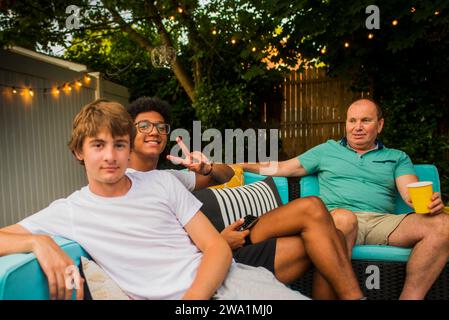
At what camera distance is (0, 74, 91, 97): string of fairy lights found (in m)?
4.32

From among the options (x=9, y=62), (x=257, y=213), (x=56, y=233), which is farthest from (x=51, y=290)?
(x=9, y=62)

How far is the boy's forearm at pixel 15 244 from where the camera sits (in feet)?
3.92

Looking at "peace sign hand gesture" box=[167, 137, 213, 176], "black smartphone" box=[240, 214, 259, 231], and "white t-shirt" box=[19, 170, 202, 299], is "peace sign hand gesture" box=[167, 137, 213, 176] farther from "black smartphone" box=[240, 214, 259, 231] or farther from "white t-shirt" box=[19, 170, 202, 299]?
"white t-shirt" box=[19, 170, 202, 299]

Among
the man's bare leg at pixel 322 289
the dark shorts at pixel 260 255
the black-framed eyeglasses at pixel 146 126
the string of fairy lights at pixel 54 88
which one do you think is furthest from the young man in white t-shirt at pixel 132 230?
the string of fairy lights at pixel 54 88

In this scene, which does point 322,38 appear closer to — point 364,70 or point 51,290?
point 364,70

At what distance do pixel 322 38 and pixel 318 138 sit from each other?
1.89 meters

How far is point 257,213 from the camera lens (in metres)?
2.11

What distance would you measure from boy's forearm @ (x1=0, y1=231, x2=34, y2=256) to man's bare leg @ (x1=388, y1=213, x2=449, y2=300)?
1586 mm

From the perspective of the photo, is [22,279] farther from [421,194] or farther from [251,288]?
[421,194]

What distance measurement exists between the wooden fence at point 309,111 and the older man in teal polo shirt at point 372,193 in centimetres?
347

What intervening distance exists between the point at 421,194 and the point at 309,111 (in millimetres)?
4449

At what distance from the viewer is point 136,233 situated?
1315mm

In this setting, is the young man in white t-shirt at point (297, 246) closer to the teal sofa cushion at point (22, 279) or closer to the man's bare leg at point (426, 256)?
the man's bare leg at point (426, 256)
